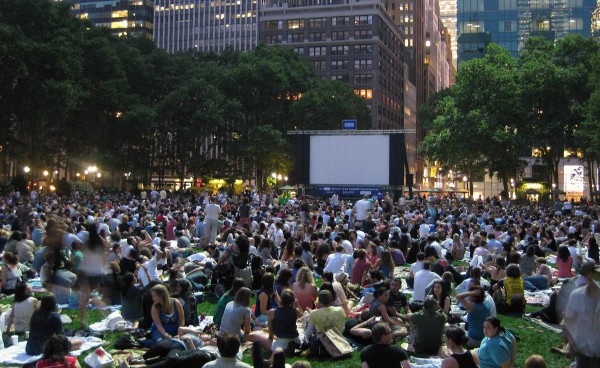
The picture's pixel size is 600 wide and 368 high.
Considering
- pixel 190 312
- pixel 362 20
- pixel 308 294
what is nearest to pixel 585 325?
pixel 308 294

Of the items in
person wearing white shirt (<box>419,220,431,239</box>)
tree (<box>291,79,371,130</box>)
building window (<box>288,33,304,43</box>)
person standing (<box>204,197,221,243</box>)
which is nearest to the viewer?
person standing (<box>204,197,221,243</box>)

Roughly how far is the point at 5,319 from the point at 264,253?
660 cm

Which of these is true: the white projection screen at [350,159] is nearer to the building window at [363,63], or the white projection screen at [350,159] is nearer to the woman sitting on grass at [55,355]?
the woman sitting on grass at [55,355]

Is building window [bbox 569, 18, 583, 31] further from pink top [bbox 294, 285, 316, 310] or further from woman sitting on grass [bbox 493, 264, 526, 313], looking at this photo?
pink top [bbox 294, 285, 316, 310]

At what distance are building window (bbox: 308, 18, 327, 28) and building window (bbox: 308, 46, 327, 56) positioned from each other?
3827 mm

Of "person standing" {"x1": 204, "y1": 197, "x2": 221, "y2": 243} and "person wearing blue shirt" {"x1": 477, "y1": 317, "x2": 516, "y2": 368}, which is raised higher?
"person standing" {"x1": 204, "y1": 197, "x2": 221, "y2": 243}

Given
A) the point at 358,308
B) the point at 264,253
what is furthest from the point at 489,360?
the point at 264,253

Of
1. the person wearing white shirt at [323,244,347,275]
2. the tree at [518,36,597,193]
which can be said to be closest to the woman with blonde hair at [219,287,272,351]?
the person wearing white shirt at [323,244,347,275]

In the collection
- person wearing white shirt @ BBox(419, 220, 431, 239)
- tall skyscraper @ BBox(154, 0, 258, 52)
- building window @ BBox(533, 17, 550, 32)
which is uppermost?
tall skyscraper @ BBox(154, 0, 258, 52)

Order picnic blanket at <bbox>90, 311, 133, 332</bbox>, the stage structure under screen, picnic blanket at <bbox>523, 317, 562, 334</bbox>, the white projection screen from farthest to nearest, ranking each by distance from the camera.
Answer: the white projection screen
the stage structure under screen
picnic blanket at <bbox>523, 317, 562, 334</bbox>
picnic blanket at <bbox>90, 311, 133, 332</bbox>

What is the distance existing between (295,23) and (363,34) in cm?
1153

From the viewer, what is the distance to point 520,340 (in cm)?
902

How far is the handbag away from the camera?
26.3 feet

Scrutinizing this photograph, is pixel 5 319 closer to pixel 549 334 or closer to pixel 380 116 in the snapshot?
pixel 549 334
